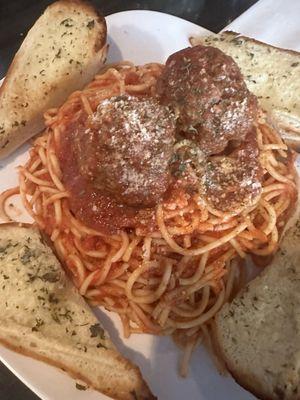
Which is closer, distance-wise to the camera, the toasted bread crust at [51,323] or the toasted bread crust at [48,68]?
the toasted bread crust at [51,323]

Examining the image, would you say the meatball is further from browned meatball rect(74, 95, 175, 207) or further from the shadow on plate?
the shadow on plate

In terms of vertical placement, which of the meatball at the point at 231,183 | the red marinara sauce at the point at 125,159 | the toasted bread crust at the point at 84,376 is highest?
the red marinara sauce at the point at 125,159

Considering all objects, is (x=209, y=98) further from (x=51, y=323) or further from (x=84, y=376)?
(x=84, y=376)

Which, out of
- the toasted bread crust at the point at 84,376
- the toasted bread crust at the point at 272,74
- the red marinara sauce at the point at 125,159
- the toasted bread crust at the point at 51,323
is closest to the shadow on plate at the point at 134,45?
the toasted bread crust at the point at 272,74

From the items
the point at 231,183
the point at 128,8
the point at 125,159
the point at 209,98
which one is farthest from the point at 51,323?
the point at 128,8

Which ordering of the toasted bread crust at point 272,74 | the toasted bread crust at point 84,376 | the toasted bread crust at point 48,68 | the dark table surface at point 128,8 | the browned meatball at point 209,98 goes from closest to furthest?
1. the toasted bread crust at point 84,376
2. the browned meatball at point 209,98
3. the toasted bread crust at point 48,68
4. the toasted bread crust at point 272,74
5. the dark table surface at point 128,8

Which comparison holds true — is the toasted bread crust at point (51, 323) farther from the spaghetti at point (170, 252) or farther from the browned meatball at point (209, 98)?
the browned meatball at point (209, 98)
